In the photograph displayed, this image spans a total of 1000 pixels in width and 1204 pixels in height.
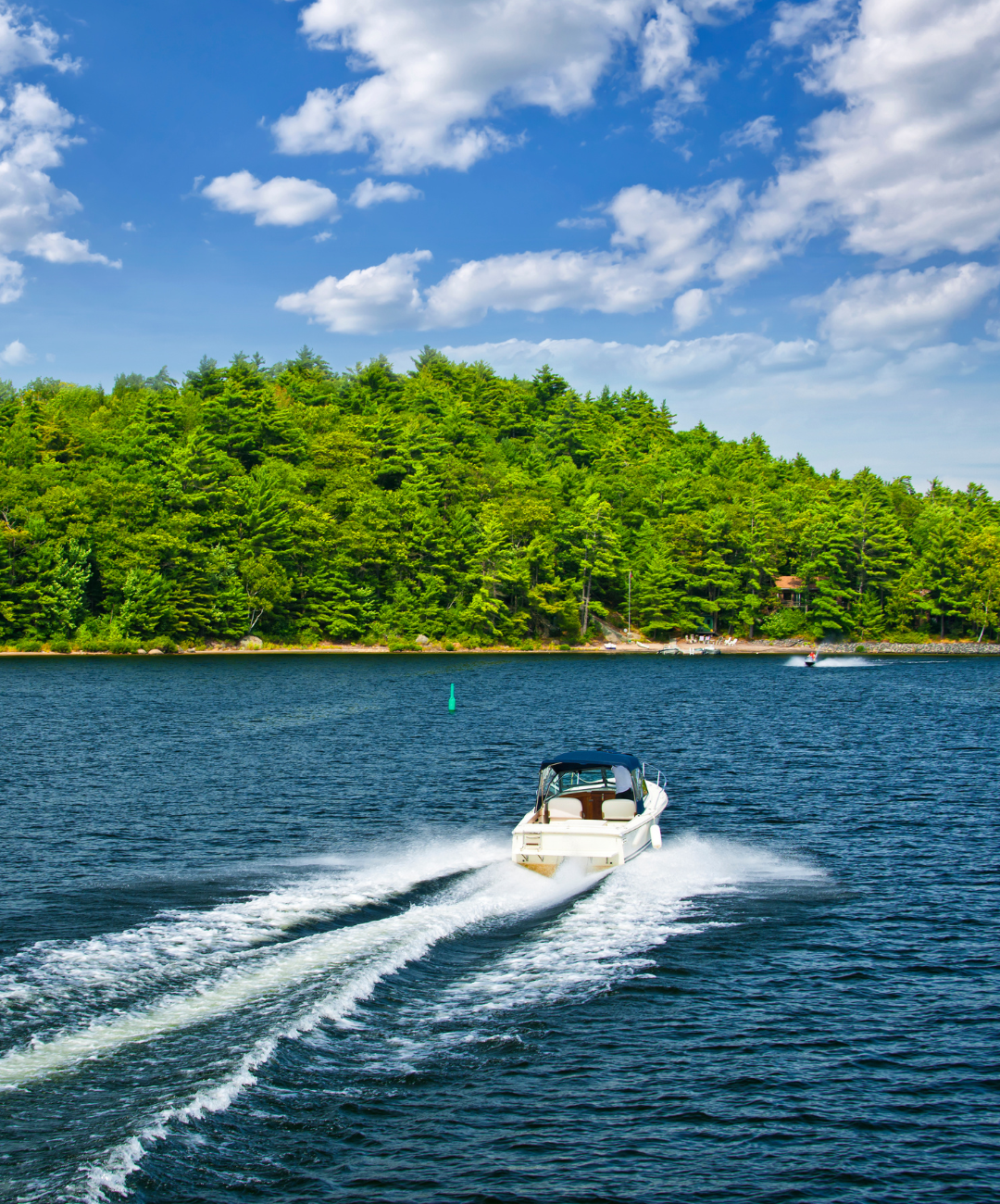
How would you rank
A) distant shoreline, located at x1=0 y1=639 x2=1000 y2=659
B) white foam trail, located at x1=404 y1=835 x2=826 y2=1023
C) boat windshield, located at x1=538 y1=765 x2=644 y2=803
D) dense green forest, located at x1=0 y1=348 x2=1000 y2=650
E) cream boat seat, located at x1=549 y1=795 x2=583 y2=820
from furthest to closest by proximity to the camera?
distant shoreline, located at x1=0 y1=639 x2=1000 y2=659, dense green forest, located at x1=0 y1=348 x2=1000 y2=650, boat windshield, located at x1=538 y1=765 x2=644 y2=803, cream boat seat, located at x1=549 y1=795 x2=583 y2=820, white foam trail, located at x1=404 y1=835 x2=826 y2=1023

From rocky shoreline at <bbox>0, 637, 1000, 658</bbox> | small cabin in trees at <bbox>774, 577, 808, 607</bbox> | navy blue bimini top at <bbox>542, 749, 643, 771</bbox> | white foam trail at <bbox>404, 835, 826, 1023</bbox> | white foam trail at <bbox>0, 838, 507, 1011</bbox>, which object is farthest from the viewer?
small cabin in trees at <bbox>774, 577, 808, 607</bbox>

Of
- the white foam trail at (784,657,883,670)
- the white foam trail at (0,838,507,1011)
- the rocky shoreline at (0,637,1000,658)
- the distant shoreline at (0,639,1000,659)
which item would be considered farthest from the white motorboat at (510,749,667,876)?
the distant shoreline at (0,639,1000,659)

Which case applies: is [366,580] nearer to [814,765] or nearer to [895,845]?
[814,765]

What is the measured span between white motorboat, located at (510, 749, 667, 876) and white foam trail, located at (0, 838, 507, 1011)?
250 centimetres

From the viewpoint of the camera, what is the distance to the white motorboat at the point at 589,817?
22.6m

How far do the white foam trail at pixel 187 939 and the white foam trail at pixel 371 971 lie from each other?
1487 millimetres

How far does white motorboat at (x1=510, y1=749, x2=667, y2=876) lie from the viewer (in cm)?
2256

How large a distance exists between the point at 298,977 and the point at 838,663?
115 meters

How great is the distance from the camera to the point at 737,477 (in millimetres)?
172750

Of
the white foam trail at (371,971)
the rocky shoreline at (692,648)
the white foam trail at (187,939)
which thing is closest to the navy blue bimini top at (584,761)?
the white foam trail at (371,971)

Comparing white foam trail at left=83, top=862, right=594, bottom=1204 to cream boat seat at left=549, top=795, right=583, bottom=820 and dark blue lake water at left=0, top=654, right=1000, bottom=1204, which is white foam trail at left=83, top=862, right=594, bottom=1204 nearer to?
dark blue lake water at left=0, top=654, right=1000, bottom=1204

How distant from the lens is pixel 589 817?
24.8 m

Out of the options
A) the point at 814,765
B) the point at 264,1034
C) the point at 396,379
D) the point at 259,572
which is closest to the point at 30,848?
the point at 264,1034

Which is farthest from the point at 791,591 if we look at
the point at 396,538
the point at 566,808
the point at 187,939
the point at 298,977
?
the point at 298,977
